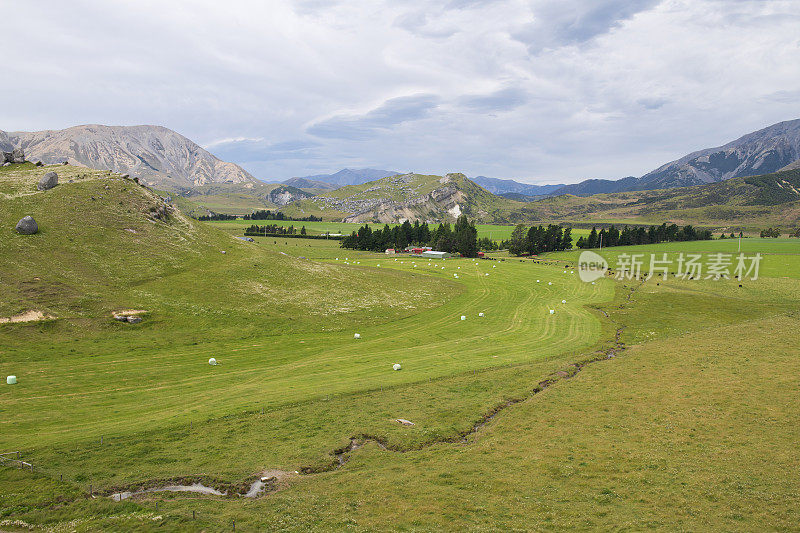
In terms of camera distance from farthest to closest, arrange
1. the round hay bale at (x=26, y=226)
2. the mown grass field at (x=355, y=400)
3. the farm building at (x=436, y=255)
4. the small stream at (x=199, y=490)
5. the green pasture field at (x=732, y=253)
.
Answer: the farm building at (x=436, y=255), the green pasture field at (x=732, y=253), the round hay bale at (x=26, y=226), the small stream at (x=199, y=490), the mown grass field at (x=355, y=400)

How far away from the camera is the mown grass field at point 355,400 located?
19.4 meters

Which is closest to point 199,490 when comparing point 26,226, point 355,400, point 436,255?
point 355,400

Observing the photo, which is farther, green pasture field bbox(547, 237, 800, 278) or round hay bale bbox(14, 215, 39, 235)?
green pasture field bbox(547, 237, 800, 278)

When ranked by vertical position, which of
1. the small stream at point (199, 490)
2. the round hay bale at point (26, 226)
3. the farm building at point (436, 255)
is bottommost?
the small stream at point (199, 490)

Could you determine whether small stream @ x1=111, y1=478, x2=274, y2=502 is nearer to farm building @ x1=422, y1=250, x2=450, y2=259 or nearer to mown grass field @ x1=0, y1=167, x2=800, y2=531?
mown grass field @ x1=0, y1=167, x2=800, y2=531

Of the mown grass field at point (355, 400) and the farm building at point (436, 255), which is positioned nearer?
the mown grass field at point (355, 400)

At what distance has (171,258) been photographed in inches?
3004

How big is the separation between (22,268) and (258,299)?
32.2 m

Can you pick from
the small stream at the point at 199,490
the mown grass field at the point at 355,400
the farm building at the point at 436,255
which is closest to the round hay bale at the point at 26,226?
the mown grass field at the point at 355,400

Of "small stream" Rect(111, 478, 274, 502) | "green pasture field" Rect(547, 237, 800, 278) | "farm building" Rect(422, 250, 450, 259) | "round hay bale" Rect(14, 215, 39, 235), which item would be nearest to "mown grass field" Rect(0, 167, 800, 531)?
"small stream" Rect(111, 478, 274, 502)

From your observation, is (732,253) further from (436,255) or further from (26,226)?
(26,226)

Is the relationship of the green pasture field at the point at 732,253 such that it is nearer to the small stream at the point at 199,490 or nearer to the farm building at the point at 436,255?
the farm building at the point at 436,255

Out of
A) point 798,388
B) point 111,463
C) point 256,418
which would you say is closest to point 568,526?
point 256,418

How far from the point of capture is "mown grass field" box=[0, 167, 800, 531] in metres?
19.4
